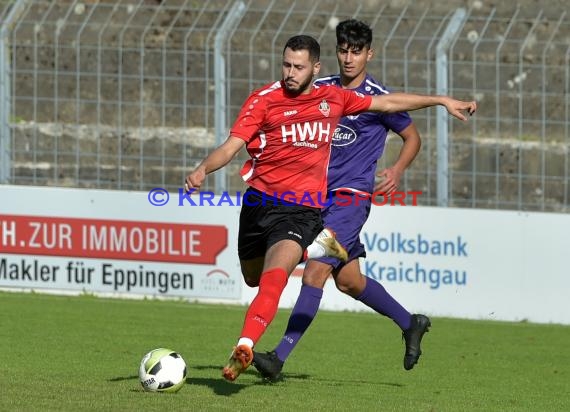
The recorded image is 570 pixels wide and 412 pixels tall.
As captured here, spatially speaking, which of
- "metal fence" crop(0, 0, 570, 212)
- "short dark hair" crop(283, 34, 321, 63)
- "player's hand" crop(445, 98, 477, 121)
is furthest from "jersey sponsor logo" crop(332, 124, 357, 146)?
"metal fence" crop(0, 0, 570, 212)

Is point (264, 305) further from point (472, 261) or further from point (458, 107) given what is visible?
point (472, 261)

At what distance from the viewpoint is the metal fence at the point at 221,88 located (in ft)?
44.7

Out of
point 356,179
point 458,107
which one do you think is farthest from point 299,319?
point 458,107

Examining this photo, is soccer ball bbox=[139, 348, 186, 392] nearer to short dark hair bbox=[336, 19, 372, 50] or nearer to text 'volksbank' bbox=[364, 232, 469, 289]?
short dark hair bbox=[336, 19, 372, 50]

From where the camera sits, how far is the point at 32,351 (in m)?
9.66

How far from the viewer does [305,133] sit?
26.0 ft

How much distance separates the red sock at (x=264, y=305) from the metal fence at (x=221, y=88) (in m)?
6.67

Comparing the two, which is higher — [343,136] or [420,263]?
[343,136]

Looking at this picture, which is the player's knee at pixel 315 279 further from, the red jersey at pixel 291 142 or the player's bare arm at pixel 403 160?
the player's bare arm at pixel 403 160

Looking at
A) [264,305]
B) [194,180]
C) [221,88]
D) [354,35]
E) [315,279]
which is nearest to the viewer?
[194,180]

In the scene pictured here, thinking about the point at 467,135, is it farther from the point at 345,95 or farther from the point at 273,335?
the point at 345,95

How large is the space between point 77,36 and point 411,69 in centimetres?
375

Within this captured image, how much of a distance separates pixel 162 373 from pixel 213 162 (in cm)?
126

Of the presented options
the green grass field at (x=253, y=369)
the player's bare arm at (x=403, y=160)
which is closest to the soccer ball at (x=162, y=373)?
the green grass field at (x=253, y=369)
